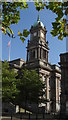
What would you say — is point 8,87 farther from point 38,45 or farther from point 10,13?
point 10,13

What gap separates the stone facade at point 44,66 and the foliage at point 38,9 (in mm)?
41931

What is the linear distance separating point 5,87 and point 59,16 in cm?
2990

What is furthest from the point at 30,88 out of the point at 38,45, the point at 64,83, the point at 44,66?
Result: the point at 38,45

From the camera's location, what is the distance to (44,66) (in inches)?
2031

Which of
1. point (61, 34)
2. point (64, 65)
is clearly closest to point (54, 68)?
point (64, 65)

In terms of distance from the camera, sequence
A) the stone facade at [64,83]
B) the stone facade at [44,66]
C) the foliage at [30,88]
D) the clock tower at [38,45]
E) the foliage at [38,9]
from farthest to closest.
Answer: the clock tower at [38,45], the stone facade at [44,66], the foliage at [30,88], the stone facade at [64,83], the foliage at [38,9]

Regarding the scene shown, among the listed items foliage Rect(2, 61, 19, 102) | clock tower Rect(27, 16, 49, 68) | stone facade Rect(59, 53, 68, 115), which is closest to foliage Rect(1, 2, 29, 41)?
foliage Rect(2, 61, 19, 102)

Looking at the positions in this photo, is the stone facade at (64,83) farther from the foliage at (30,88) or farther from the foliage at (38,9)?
the foliage at (38,9)

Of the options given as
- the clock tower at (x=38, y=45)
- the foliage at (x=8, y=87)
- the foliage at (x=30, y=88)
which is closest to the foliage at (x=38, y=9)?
the foliage at (x=8, y=87)

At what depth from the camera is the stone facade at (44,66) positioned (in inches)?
2016

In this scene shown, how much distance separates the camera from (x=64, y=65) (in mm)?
38875

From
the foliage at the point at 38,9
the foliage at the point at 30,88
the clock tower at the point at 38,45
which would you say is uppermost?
the clock tower at the point at 38,45

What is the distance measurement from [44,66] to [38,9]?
44.9 meters

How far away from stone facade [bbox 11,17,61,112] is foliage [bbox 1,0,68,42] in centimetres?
4193
